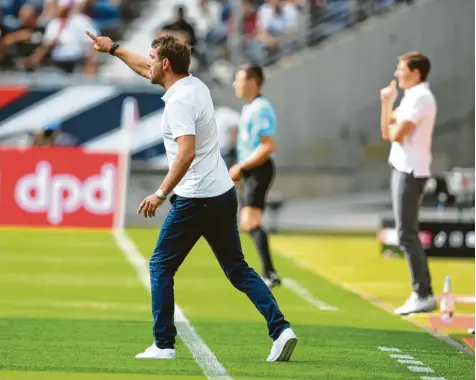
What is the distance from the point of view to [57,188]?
22172mm

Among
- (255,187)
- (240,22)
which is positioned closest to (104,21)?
(240,22)

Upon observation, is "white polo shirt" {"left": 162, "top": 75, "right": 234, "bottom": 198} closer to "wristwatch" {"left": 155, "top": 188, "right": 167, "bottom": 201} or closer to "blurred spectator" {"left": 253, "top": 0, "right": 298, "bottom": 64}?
"wristwatch" {"left": 155, "top": 188, "right": 167, "bottom": 201}

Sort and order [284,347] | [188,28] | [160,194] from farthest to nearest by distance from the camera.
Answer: [188,28] < [284,347] < [160,194]

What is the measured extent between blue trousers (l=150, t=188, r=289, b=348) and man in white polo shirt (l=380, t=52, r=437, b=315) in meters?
3.75

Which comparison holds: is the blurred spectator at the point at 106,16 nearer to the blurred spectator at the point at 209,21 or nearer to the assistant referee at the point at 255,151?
the blurred spectator at the point at 209,21

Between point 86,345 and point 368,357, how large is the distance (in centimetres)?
188

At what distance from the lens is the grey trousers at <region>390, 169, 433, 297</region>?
12.4 m

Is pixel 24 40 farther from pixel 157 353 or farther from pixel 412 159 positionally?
pixel 157 353

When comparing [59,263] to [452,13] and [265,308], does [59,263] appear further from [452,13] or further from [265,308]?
[452,13]

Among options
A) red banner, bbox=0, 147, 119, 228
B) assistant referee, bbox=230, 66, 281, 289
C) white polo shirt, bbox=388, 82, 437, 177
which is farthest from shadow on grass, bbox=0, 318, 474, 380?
red banner, bbox=0, 147, 119, 228

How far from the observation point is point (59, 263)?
16.9 metres

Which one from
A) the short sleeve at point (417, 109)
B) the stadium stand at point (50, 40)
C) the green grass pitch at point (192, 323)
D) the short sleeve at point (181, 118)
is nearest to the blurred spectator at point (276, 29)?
the stadium stand at point (50, 40)

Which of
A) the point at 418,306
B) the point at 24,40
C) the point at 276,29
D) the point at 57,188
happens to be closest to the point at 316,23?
the point at 276,29

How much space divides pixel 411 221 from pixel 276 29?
14164 millimetres
